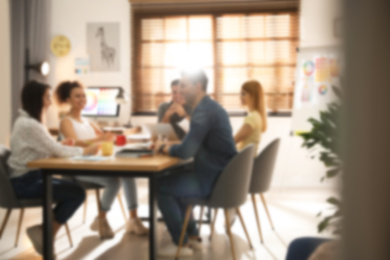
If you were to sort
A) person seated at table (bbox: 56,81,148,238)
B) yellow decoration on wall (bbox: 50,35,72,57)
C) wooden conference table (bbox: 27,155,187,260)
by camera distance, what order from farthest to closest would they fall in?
yellow decoration on wall (bbox: 50,35,72,57) < person seated at table (bbox: 56,81,148,238) < wooden conference table (bbox: 27,155,187,260)

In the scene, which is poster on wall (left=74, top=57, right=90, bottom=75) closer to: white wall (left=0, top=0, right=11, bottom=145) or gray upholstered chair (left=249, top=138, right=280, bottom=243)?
white wall (left=0, top=0, right=11, bottom=145)

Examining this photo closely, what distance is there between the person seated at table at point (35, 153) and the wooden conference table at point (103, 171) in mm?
152

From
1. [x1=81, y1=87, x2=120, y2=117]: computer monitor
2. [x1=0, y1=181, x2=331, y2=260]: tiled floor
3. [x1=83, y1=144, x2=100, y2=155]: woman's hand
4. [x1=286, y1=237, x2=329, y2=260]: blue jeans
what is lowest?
[x1=0, y1=181, x2=331, y2=260]: tiled floor

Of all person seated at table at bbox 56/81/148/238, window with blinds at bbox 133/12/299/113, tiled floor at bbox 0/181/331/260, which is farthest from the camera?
window with blinds at bbox 133/12/299/113

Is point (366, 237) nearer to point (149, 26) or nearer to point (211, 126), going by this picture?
point (211, 126)

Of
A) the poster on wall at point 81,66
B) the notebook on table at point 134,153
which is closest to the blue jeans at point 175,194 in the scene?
the notebook on table at point 134,153

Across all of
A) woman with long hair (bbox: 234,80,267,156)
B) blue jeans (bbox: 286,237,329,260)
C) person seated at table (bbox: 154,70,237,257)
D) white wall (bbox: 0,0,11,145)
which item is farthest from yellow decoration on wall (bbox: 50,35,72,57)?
blue jeans (bbox: 286,237,329,260)

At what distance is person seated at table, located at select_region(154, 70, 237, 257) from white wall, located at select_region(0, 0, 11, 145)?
104 inches

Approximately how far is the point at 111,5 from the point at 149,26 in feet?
1.74

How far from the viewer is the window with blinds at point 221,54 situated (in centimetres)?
539

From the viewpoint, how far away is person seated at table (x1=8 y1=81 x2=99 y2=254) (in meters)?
2.64

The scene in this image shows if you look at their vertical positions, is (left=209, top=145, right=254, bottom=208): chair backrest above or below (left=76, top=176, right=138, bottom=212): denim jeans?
above

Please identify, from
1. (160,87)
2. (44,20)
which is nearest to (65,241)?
(160,87)

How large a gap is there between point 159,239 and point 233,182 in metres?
1.00
